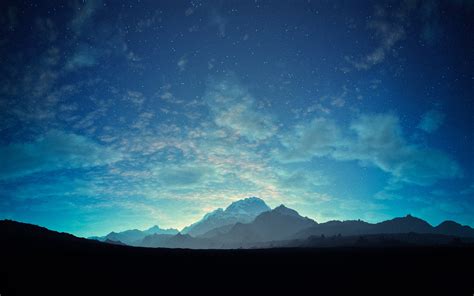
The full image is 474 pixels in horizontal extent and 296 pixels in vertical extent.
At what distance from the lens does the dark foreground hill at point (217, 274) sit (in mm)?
9867

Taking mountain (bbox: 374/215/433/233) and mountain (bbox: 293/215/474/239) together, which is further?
mountain (bbox: 293/215/474/239)

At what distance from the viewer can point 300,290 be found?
10031 millimetres

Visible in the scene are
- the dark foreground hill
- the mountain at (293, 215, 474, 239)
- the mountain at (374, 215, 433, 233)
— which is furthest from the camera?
the mountain at (293, 215, 474, 239)

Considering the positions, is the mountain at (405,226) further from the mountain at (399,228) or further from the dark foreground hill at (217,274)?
the dark foreground hill at (217,274)

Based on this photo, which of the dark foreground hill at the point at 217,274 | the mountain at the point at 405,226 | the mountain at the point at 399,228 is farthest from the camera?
the mountain at the point at 399,228

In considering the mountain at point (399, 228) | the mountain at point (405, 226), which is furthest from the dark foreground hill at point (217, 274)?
the mountain at point (405, 226)

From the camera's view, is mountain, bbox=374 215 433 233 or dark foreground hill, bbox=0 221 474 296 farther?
mountain, bbox=374 215 433 233

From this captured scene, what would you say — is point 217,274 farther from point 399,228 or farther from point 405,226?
point 405,226

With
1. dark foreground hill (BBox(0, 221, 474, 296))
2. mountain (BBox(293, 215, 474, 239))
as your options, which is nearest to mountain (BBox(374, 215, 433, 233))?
mountain (BBox(293, 215, 474, 239))

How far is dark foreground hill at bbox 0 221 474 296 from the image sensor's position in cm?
987

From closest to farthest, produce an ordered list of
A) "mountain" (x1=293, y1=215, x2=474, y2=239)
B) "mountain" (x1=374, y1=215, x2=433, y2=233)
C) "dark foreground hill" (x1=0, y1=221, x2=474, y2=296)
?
"dark foreground hill" (x1=0, y1=221, x2=474, y2=296) → "mountain" (x1=374, y1=215, x2=433, y2=233) → "mountain" (x1=293, y1=215, x2=474, y2=239)

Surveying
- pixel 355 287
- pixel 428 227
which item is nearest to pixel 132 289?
pixel 355 287

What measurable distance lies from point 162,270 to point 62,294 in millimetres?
4736

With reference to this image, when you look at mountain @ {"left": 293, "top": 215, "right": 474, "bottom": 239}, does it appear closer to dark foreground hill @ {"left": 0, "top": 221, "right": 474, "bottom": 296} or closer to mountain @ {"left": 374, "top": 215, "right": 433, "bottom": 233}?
mountain @ {"left": 374, "top": 215, "right": 433, "bottom": 233}
